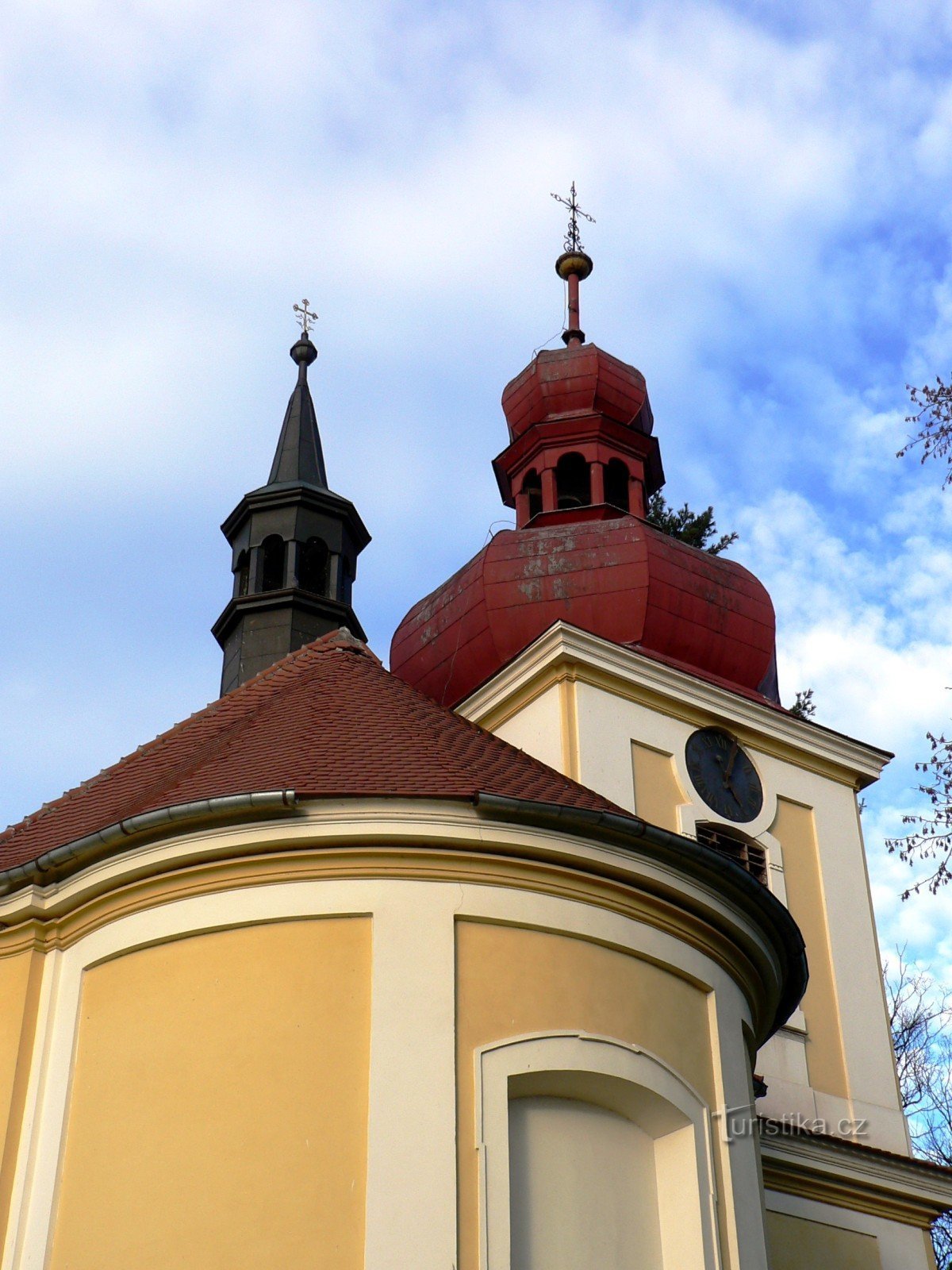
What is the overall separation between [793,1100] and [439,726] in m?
7.26

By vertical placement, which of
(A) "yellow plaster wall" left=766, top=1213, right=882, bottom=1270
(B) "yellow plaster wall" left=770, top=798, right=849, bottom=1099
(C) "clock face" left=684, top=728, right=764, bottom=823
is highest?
(C) "clock face" left=684, top=728, right=764, bottom=823

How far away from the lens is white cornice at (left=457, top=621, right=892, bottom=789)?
18.4 m

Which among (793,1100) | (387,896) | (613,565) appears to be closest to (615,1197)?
(387,896)

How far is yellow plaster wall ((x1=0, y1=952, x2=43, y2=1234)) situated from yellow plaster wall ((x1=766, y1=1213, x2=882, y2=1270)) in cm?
765

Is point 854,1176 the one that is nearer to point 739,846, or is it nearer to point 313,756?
point 739,846

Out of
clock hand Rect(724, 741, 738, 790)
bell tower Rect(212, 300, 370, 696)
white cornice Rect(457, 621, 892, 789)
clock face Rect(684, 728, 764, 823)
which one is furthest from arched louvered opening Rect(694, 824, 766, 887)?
bell tower Rect(212, 300, 370, 696)

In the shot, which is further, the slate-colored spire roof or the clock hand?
the slate-colored spire roof

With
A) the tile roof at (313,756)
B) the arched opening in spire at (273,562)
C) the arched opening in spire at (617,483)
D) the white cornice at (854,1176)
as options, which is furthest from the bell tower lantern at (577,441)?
the tile roof at (313,756)

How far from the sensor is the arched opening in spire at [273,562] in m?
21.3

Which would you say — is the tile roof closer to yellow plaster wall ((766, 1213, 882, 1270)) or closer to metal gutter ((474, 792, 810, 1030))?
metal gutter ((474, 792, 810, 1030))

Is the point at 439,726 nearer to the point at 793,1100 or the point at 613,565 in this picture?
the point at 793,1100

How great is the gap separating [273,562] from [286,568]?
430 mm

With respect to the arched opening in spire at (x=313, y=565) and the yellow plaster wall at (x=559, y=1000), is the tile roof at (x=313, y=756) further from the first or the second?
the arched opening in spire at (x=313, y=565)

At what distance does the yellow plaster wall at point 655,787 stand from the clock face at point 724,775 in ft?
1.02
